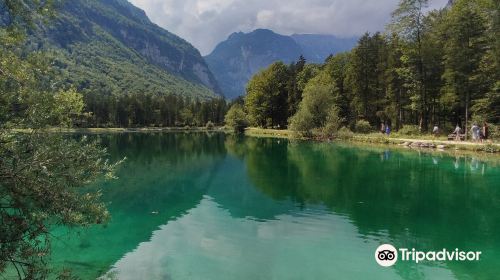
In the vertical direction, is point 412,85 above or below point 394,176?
above

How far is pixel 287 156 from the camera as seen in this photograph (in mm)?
50219

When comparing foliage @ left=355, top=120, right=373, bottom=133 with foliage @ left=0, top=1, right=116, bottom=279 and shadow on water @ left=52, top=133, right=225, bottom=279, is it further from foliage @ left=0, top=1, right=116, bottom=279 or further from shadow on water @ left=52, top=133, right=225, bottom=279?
foliage @ left=0, top=1, right=116, bottom=279

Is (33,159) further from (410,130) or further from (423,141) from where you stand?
(410,130)

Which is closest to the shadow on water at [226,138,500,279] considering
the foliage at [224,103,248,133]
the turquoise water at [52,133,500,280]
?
the turquoise water at [52,133,500,280]

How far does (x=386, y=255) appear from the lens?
15.4 meters

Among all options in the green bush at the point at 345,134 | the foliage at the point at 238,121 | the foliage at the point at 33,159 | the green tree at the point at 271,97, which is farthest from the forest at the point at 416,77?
the foliage at the point at 33,159

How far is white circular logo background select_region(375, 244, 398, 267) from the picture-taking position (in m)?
14.8

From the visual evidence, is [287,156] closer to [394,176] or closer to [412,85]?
[394,176]

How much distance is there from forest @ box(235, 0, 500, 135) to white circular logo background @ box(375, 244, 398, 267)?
132 ft

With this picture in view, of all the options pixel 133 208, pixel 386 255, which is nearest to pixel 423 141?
Answer: pixel 133 208

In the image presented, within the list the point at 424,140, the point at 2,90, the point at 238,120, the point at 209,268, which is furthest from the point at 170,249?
the point at 238,120

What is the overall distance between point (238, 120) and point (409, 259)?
10628 centimetres

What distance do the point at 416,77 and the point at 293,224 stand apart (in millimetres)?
49005

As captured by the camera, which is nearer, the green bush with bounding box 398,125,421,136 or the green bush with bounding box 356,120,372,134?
the green bush with bounding box 398,125,421,136
